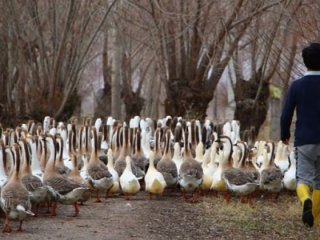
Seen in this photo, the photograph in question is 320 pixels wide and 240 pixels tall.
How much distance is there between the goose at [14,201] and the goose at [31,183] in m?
0.84

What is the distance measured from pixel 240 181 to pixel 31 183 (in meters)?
3.83

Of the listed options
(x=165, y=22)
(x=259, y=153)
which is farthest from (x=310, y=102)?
(x=165, y=22)

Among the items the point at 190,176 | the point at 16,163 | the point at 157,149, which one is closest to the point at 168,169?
the point at 190,176

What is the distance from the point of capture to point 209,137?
56.7 feet

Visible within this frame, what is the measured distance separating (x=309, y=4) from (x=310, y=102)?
468cm

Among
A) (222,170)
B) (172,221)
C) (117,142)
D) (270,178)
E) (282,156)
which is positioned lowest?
(172,221)

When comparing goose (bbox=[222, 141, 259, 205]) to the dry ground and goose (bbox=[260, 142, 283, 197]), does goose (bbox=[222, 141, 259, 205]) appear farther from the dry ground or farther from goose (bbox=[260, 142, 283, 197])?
goose (bbox=[260, 142, 283, 197])

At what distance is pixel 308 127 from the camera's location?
929cm

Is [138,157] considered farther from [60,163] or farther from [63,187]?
[63,187]

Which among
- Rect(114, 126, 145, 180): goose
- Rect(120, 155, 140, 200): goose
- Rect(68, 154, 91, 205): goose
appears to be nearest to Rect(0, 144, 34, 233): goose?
Rect(68, 154, 91, 205): goose

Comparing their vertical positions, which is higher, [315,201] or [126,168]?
[126,168]

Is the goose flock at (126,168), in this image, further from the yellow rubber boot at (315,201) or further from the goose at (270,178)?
the yellow rubber boot at (315,201)

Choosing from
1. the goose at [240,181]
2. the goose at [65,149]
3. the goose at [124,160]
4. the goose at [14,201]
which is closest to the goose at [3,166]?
the goose at [14,201]

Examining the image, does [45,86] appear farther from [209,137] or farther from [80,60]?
[209,137]
